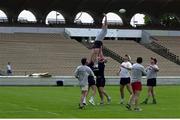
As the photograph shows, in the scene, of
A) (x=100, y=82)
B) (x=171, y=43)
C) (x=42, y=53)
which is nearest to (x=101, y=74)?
(x=100, y=82)

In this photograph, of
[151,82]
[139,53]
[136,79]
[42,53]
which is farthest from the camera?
[139,53]

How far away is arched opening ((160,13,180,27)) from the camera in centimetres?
7941

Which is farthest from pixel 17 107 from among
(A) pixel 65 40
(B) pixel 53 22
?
(B) pixel 53 22

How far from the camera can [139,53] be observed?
65.6 meters

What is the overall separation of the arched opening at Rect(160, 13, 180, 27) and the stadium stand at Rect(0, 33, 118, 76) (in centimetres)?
1657

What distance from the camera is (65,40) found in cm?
6806

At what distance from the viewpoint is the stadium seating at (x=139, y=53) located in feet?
195

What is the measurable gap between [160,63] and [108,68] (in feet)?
25.9

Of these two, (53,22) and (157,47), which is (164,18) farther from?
(53,22)

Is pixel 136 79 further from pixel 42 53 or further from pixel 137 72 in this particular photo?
pixel 42 53

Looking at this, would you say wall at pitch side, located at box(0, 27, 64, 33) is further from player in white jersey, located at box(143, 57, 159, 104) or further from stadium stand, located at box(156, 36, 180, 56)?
player in white jersey, located at box(143, 57, 159, 104)

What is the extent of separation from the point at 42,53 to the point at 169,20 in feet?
82.7

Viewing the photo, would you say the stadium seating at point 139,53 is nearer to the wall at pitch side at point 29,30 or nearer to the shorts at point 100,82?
the wall at pitch side at point 29,30

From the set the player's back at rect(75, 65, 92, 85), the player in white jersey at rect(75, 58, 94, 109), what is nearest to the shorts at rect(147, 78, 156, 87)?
the player in white jersey at rect(75, 58, 94, 109)
